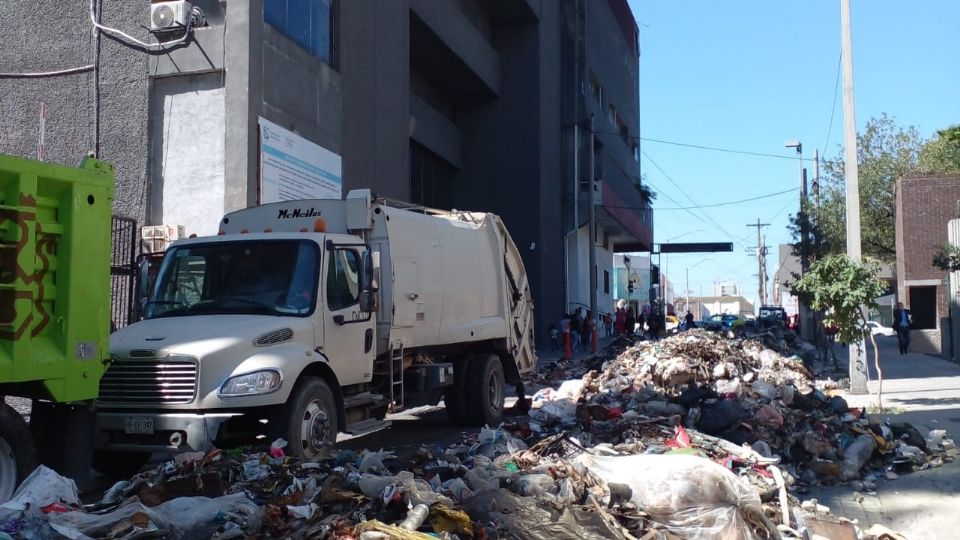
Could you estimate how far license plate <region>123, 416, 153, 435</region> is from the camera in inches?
288

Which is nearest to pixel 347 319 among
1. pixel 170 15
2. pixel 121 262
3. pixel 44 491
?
pixel 44 491

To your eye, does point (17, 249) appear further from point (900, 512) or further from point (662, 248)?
point (662, 248)

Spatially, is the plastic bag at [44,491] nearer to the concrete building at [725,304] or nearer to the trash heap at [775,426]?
the trash heap at [775,426]

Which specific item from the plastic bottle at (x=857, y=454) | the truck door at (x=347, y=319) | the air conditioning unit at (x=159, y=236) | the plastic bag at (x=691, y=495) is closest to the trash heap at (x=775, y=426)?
the plastic bottle at (x=857, y=454)

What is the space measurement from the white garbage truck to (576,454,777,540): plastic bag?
3.06 m

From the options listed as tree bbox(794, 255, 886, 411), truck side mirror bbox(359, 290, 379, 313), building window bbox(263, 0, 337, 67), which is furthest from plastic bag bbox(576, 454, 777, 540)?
building window bbox(263, 0, 337, 67)

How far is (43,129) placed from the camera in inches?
588

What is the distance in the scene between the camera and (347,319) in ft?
29.2

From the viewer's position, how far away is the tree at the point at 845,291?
1288 cm

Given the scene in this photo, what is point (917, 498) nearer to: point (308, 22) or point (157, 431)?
point (157, 431)

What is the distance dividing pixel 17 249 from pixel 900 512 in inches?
286

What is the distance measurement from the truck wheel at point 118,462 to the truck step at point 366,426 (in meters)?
1.95

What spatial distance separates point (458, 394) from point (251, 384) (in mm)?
4803

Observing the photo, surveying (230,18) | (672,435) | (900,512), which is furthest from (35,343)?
(230,18)
